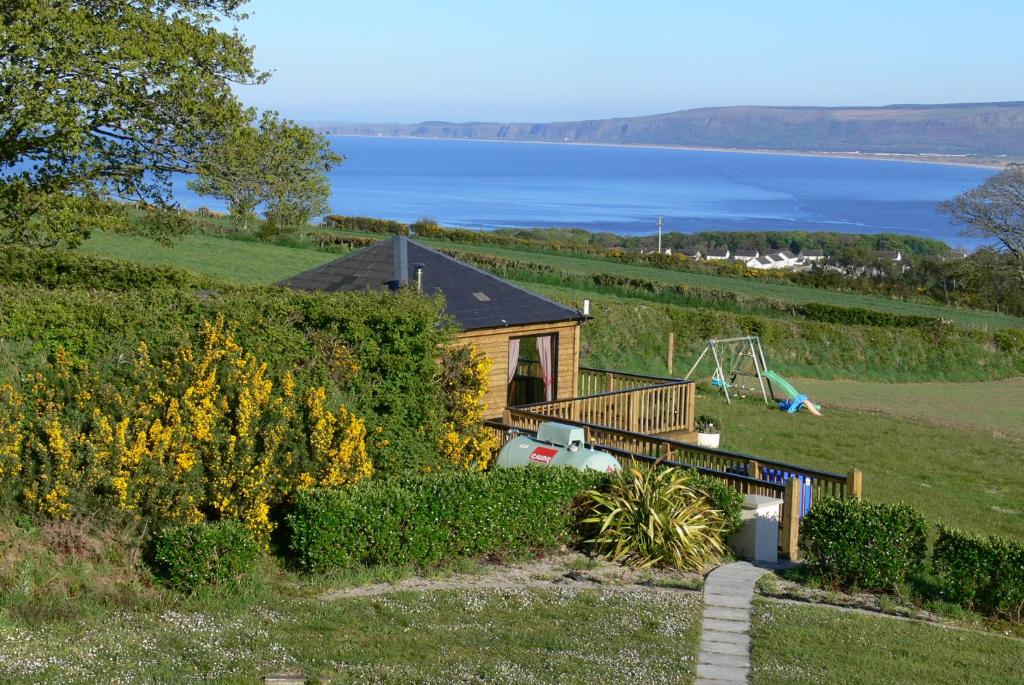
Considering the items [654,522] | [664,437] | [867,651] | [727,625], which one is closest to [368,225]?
[664,437]

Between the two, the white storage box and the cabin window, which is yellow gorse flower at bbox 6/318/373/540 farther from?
the cabin window

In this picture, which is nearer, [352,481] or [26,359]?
[26,359]

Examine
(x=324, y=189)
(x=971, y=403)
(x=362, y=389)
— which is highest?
(x=324, y=189)

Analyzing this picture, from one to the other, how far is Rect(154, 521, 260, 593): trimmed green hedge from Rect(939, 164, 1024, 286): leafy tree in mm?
65815

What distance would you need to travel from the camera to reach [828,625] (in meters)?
10.6

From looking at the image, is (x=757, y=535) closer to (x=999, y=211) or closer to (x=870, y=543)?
(x=870, y=543)

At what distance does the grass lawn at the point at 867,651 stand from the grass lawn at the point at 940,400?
66.1 feet

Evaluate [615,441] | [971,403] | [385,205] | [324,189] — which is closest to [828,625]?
[615,441]

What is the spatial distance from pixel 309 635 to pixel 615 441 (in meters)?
9.16

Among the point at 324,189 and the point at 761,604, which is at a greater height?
the point at 324,189

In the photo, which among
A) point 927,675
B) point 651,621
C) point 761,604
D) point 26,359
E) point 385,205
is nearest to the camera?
point 927,675

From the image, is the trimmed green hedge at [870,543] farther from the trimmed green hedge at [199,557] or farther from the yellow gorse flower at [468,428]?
the trimmed green hedge at [199,557]

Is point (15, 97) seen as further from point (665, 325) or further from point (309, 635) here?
point (665, 325)

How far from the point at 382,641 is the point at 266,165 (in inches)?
541
